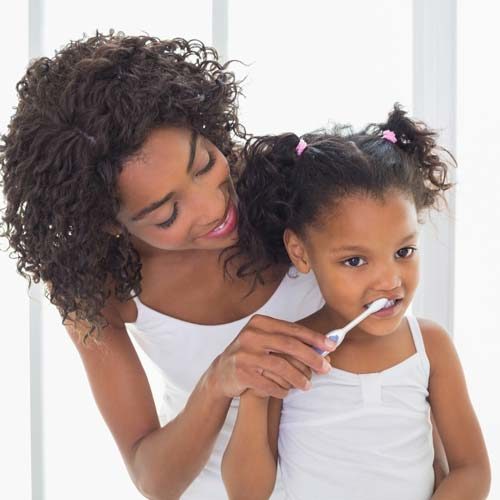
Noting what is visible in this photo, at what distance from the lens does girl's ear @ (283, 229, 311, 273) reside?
112 centimetres

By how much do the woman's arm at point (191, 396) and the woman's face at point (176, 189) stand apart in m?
0.17

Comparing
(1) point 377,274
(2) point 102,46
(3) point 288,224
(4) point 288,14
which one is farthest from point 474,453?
(4) point 288,14

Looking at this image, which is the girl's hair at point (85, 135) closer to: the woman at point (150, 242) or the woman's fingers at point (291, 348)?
the woman at point (150, 242)

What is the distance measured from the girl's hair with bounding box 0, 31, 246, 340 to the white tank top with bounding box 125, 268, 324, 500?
126mm

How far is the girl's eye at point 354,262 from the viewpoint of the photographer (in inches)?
40.8

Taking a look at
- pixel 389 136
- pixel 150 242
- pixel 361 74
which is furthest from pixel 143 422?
pixel 361 74

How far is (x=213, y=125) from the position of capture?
1.12m

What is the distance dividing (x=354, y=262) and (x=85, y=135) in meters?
0.40

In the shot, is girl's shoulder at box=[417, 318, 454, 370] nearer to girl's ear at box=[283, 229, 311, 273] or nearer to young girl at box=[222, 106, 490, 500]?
young girl at box=[222, 106, 490, 500]

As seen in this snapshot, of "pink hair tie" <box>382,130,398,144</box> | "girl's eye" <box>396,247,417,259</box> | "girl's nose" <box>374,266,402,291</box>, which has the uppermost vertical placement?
"pink hair tie" <box>382,130,398,144</box>

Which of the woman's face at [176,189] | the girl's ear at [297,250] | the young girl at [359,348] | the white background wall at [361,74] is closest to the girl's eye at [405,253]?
the young girl at [359,348]

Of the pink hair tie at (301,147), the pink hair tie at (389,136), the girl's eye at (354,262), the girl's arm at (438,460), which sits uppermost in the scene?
the pink hair tie at (389,136)

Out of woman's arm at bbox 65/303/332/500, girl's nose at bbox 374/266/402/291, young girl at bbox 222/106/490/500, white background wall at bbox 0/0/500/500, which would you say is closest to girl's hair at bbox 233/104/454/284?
young girl at bbox 222/106/490/500

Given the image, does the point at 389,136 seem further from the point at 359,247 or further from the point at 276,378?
the point at 276,378
